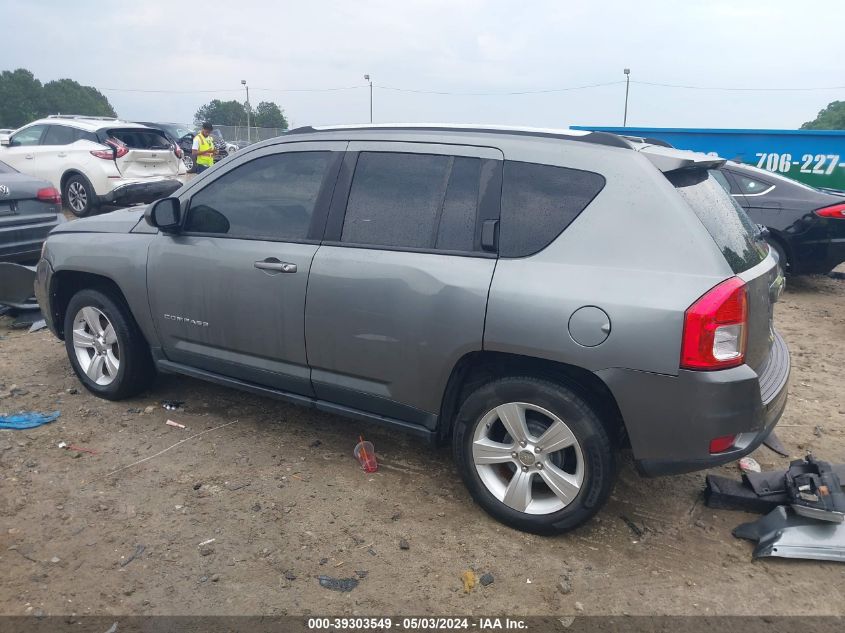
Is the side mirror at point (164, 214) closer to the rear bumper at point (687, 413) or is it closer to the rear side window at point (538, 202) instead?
the rear side window at point (538, 202)

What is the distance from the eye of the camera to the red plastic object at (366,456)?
3719mm

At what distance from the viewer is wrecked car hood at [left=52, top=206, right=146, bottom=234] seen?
170 inches

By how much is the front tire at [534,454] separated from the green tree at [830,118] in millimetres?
65155

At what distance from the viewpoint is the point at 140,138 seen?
12070 millimetres

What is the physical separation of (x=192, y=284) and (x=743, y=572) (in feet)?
10.6

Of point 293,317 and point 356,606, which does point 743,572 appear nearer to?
point 356,606

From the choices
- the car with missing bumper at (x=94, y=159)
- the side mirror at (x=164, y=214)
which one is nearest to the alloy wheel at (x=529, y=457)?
the side mirror at (x=164, y=214)

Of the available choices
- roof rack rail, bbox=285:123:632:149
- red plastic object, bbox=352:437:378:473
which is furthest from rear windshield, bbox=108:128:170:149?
red plastic object, bbox=352:437:378:473

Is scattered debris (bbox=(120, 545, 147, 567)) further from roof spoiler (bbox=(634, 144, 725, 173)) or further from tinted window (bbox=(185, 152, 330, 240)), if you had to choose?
roof spoiler (bbox=(634, 144, 725, 173))

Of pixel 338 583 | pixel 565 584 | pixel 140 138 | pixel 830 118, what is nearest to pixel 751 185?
pixel 565 584

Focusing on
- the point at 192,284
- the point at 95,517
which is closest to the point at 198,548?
the point at 95,517

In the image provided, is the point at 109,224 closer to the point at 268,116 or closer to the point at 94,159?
the point at 94,159

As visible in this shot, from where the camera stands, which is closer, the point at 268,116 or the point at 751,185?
the point at 751,185

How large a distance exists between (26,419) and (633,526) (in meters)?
3.77
